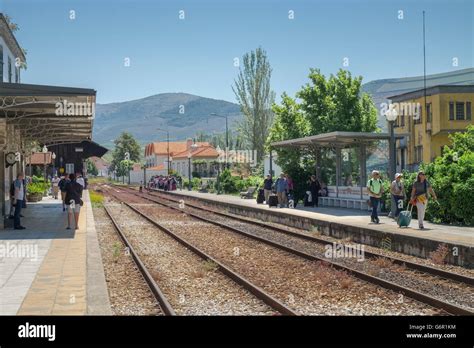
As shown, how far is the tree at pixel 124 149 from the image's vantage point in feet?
535

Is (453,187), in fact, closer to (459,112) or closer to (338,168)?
(338,168)

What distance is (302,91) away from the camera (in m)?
46.9

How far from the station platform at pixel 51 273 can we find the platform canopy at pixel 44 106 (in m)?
3.90

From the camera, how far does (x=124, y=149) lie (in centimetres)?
16375

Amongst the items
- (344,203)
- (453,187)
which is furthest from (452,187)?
(344,203)

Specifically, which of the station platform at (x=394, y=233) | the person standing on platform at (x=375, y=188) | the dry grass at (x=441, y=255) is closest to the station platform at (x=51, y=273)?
the dry grass at (x=441, y=255)

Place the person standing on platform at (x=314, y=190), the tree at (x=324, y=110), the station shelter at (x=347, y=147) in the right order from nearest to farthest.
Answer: the station shelter at (x=347, y=147) < the person standing on platform at (x=314, y=190) < the tree at (x=324, y=110)

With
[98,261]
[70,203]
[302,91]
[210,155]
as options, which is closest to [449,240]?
[98,261]

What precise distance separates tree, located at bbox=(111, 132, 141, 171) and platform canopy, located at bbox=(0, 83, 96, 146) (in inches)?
5225

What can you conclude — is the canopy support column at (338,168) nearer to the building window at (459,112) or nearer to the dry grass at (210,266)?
the dry grass at (210,266)

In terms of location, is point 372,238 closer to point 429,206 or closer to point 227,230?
point 429,206

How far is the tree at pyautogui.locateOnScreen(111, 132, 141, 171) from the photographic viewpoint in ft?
535

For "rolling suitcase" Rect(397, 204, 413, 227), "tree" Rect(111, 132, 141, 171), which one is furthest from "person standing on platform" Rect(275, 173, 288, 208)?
"tree" Rect(111, 132, 141, 171)
